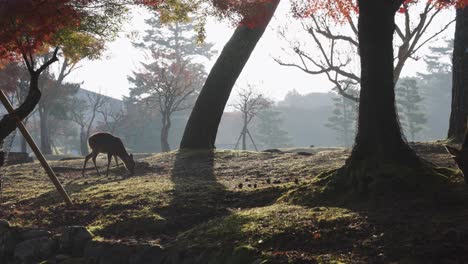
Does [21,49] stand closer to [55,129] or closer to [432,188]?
[432,188]

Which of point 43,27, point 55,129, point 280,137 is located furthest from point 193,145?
point 280,137

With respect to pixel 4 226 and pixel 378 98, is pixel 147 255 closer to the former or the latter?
pixel 4 226

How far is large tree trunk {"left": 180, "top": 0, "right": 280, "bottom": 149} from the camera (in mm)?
18203

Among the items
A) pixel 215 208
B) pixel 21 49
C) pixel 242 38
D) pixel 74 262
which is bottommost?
pixel 74 262

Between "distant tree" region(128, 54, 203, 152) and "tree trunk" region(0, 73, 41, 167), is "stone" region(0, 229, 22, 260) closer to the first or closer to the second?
"tree trunk" region(0, 73, 41, 167)

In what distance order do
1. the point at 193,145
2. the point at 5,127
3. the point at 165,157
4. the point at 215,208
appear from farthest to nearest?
the point at 193,145
the point at 165,157
the point at 5,127
the point at 215,208

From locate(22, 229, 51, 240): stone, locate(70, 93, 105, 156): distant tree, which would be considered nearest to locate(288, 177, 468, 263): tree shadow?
locate(22, 229, 51, 240): stone

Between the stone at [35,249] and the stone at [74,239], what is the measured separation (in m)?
0.16

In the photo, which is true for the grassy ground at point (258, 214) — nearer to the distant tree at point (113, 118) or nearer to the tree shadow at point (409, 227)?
the tree shadow at point (409, 227)

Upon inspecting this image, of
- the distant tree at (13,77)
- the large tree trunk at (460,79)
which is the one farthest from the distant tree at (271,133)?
the large tree trunk at (460,79)

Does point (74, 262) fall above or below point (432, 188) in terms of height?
below

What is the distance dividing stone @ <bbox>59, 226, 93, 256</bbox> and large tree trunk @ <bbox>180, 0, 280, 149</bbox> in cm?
1065

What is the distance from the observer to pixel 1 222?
8.40 metres

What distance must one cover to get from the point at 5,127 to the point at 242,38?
1009cm
